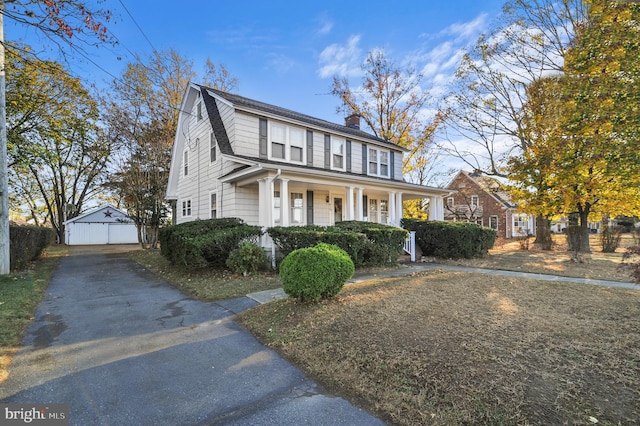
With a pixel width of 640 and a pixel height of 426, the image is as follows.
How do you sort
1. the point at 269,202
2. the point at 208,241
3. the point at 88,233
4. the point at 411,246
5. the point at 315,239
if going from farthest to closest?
the point at 88,233, the point at 411,246, the point at 269,202, the point at 315,239, the point at 208,241

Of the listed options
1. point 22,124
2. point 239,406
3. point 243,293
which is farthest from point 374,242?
point 22,124

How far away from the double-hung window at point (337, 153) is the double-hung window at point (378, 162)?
2005mm

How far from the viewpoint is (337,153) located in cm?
1429

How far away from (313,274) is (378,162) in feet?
39.3

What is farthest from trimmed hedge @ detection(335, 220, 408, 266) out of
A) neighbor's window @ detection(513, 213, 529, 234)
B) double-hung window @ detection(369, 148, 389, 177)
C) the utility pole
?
neighbor's window @ detection(513, 213, 529, 234)

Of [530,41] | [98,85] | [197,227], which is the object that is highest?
[530,41]

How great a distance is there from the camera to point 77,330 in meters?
4.91

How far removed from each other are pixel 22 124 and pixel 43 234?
515 centimetres

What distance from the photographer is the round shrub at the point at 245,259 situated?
8.73 meters

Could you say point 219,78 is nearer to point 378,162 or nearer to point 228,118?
point 228,118

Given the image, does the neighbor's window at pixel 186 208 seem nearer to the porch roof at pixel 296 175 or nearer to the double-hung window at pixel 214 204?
the double-hung window at pixel 214 204

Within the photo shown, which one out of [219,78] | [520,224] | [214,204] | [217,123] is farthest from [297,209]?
[520,224]

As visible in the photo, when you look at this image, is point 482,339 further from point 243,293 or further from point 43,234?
point 43,234

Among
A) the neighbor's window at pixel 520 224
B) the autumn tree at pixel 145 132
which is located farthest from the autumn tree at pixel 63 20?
the neighbor's window at pixel 520 224
